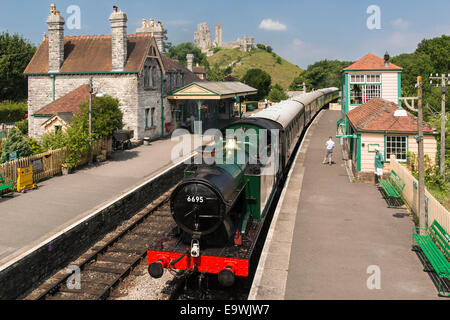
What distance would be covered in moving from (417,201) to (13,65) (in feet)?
172

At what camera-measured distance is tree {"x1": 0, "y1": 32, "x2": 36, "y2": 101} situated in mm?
51156

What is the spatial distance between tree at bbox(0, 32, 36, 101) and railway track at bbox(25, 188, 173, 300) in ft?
145

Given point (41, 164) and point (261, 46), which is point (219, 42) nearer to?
point (261, 46)

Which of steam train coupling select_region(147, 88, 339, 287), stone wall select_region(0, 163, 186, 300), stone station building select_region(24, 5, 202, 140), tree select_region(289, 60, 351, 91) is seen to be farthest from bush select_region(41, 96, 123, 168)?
tree select_region(289, 60, 351, 91)

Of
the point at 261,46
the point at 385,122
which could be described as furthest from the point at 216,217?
the point at 261,46

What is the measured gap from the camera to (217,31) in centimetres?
19762

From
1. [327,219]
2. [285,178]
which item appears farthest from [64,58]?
[327,219]

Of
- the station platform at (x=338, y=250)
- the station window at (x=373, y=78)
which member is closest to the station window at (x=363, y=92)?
the station window at (x=373, y=78)

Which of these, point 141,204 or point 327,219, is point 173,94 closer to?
point 141,204

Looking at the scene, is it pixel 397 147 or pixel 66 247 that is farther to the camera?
pixel 397 147

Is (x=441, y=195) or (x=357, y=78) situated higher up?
(x=357, y=78)

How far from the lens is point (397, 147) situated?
17.8 metres
